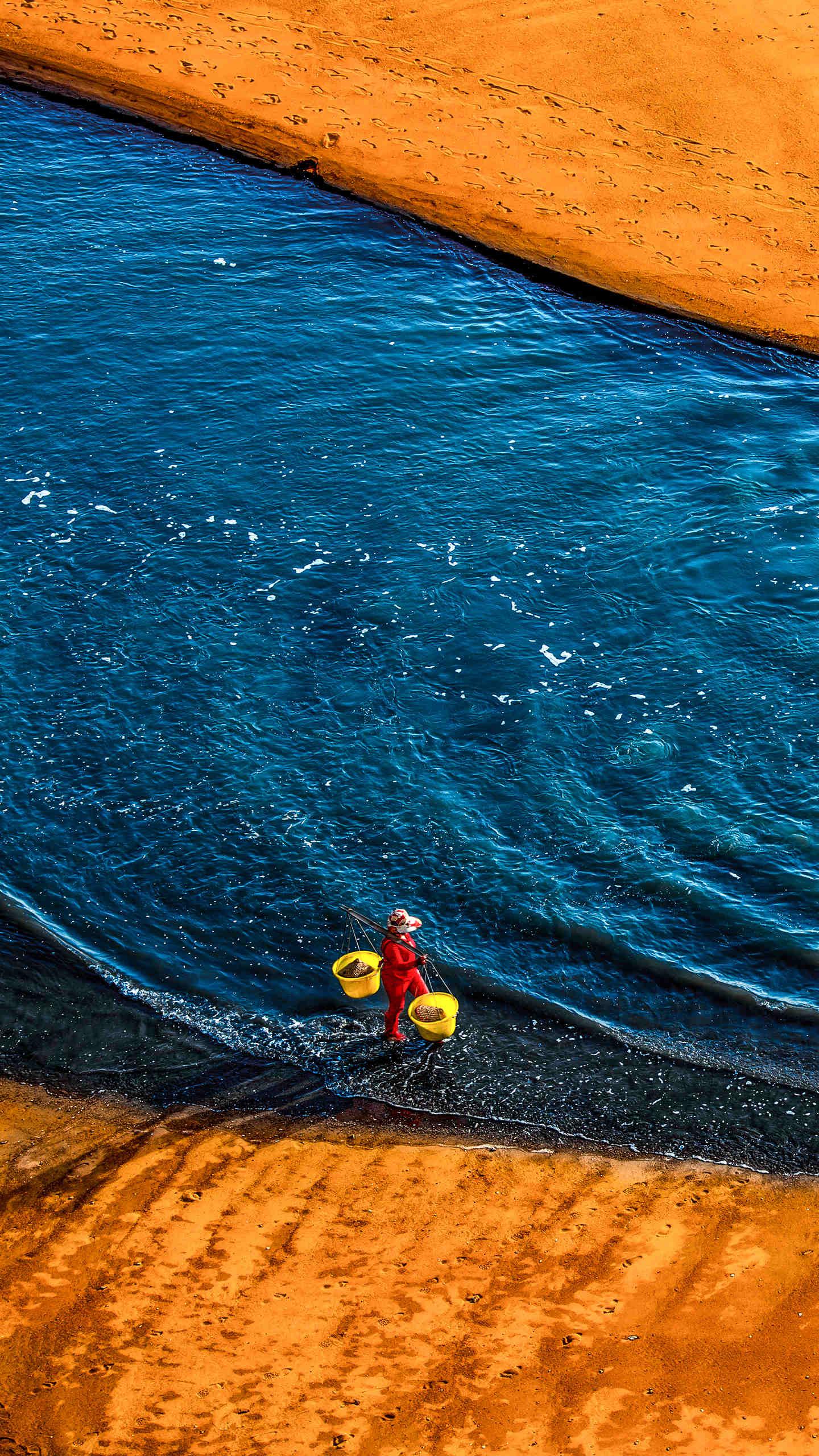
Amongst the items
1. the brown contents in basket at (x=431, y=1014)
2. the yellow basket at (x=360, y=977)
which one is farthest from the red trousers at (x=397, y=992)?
the brown contents in basket at (x=431, y=1014)

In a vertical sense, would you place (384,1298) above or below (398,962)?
below

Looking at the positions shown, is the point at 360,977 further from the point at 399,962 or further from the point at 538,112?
the point at 538,112

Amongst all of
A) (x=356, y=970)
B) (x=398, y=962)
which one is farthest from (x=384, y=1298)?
(x=356, y=970)

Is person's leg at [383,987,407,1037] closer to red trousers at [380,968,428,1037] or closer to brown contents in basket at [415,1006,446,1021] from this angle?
red trousers at [380,968,428,1037]

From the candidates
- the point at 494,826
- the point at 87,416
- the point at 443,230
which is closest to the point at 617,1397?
the point at 494,826

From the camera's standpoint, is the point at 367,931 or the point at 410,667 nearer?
the point at 367,931

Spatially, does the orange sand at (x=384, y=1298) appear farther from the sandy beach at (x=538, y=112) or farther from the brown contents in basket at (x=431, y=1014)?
the sandy beach at (x=538, y=112)

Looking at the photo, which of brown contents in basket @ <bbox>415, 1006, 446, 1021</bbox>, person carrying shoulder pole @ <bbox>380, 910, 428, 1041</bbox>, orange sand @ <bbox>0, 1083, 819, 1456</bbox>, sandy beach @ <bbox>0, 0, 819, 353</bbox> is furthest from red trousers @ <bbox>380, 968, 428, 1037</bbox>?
sandy beach @ <bbox>0, 0, 819, 353</bbox>
